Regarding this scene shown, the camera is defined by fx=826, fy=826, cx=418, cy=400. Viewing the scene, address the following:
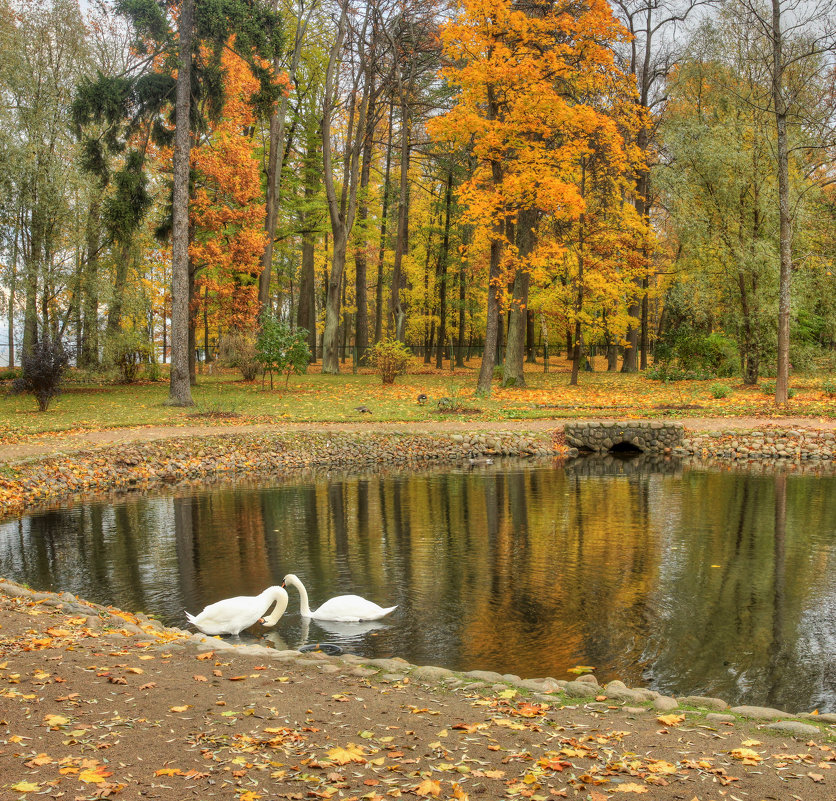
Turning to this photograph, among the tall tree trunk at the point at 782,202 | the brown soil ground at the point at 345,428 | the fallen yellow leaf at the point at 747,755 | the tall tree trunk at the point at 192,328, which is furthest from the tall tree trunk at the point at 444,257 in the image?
the fallen yellow leaf at the point at 747,755

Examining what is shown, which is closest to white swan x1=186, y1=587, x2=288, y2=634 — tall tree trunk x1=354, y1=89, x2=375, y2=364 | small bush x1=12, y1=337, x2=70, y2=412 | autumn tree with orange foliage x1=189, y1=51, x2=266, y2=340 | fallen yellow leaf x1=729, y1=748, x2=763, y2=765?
fallen yellow leaf x1=729, y1=748, x2=763, y2=765

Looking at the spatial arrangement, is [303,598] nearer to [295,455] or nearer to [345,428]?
[295,455]

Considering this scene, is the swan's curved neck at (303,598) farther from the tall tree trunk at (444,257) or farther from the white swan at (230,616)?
the tall tree trunk at (444,257)

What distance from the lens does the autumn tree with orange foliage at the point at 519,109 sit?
2330cm

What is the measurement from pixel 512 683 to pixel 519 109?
20.7 meters

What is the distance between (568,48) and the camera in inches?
938

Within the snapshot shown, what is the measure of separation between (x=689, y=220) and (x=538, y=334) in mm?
24186

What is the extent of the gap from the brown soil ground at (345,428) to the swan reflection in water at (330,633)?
10.2m

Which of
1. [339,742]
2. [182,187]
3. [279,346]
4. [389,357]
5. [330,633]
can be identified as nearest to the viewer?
[339,742]

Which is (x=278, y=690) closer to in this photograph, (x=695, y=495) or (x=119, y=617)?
(x=119, y=617)

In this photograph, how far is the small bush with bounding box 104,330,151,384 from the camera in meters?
28.2

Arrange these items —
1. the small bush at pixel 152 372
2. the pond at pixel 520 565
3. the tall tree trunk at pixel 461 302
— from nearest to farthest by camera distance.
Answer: the pond at pixel 520 565 → the small bush at pixel 152 372 → the tall tree trunk at pixel 461 302

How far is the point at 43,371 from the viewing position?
2191 cm

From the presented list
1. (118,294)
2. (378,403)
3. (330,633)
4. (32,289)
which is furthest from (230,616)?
(118,294)
